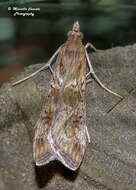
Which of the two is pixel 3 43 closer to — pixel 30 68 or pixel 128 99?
pixel 30 68

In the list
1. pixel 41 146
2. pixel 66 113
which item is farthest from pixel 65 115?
pixel 41 146

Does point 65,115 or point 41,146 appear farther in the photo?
point 65,115

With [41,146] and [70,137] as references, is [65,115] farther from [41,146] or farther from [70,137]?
[41,146]

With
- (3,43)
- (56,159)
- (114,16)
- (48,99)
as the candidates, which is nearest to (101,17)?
(114,16)
